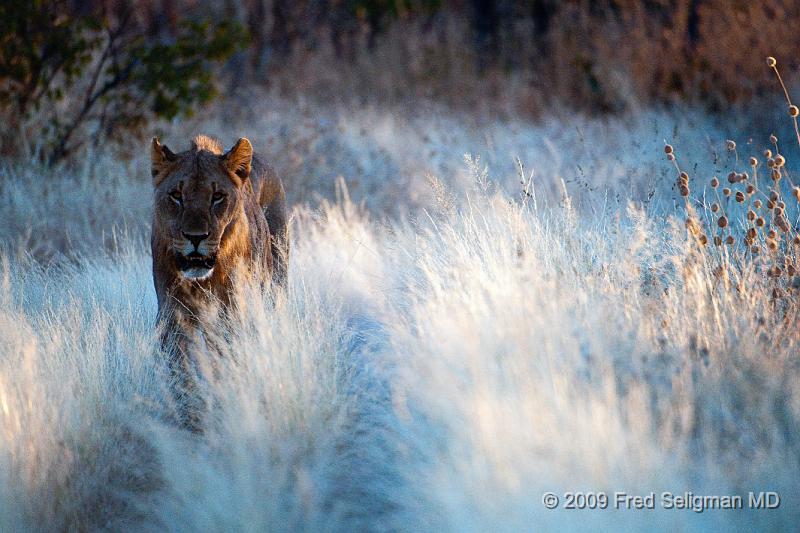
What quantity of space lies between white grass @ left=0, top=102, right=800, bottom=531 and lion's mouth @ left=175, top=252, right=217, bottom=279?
9.9 inches

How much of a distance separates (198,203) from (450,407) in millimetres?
1773

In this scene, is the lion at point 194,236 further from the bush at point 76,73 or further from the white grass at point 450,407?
the bush at point 76,73

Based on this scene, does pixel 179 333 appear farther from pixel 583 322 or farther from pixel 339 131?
pixel 339 131

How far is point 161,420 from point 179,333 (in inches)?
24.0

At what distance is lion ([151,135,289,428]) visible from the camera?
4.50 meters

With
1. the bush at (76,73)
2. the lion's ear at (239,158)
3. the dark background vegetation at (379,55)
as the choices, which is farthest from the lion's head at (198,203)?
the dark background vegetation at (379,55)

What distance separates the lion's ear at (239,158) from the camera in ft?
16.0

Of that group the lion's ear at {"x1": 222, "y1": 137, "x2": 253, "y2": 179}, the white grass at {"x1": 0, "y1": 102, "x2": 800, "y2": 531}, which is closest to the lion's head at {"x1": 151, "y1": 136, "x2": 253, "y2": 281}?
the lion's ear at {"x1": 222, "y1": 137, "x2": 253, "y2": 179}

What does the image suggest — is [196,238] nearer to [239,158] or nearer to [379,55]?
[239,158]

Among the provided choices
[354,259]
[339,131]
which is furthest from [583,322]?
[339,131]

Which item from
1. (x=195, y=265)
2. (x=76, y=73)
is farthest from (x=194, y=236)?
(x=76, y=73)

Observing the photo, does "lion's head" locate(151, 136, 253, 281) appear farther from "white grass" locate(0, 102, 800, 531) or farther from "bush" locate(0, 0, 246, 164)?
"bush" locate(0, 0, 246, 164)

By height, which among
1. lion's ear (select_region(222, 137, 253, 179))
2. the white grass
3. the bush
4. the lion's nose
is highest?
the bush

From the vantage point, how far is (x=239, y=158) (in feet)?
16.2
